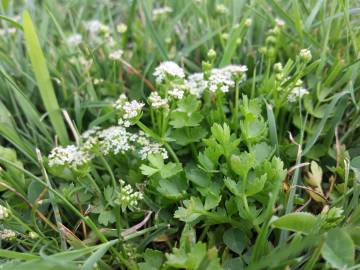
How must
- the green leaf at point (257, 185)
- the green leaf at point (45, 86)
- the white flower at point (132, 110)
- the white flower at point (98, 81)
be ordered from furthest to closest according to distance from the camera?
1. the white flower at point (98, 81)
2. the green leaf at point (45, 86)
3. the white flower at point (132, 110)
4. the green leaf at point (257, 185)

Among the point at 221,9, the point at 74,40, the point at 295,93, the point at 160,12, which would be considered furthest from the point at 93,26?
the point at 295,93

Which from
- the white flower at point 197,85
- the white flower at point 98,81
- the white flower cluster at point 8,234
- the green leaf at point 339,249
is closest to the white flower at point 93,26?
the white flower at point 98,81

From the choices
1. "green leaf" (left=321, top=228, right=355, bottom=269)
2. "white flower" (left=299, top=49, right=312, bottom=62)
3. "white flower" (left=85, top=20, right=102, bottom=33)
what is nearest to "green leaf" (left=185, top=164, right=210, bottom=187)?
"green leaf" (left=321, top=228, right=355, bottom=269)

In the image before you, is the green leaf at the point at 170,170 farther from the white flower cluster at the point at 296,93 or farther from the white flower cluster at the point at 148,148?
the white flower cluster at the point at 296,93

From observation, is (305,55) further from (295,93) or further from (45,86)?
(45,86)

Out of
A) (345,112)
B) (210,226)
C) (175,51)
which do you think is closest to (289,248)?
(210,226)

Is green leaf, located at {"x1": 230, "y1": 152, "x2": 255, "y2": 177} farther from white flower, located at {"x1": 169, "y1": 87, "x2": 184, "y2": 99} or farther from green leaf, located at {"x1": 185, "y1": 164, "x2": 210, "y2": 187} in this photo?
white flower, located at {"x1": 169, "y1": 87, "x2": 184, "y2": 99}
